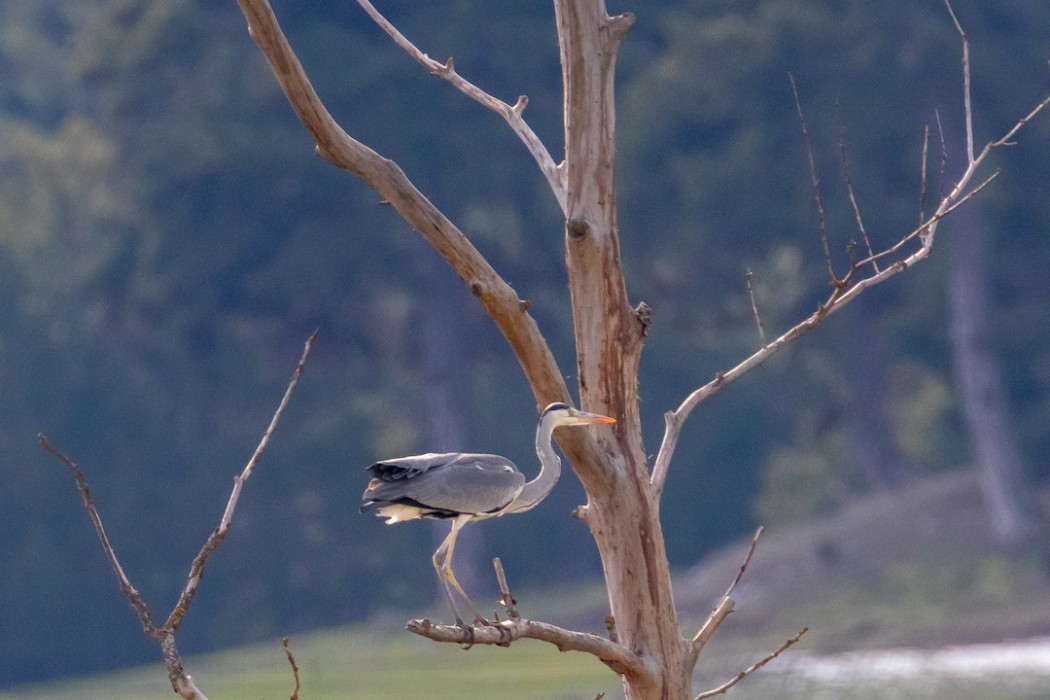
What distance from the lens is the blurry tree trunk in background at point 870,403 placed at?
111 feet

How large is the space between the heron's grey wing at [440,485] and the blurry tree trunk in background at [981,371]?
24.2m

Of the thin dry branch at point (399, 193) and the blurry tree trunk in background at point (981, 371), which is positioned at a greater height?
the blurry tree trunk in background at point (981, 371)

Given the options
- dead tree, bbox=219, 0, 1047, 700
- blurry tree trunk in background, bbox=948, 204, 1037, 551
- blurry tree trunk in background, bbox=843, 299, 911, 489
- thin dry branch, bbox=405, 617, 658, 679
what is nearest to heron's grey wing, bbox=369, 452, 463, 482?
dead tree, bbox=219, 0, 1047, 700

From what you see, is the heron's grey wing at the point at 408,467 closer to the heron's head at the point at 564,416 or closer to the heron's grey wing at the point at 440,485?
the heron's grey wing at the point at 440,485

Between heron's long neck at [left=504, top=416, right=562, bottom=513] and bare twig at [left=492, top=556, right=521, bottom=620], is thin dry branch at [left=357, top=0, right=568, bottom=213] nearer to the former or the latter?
heron's long neck at [left=504, top=416, right=562, bottom=513]

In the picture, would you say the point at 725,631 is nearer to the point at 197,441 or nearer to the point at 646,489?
the point at 197,441

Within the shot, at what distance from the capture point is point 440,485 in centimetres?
644

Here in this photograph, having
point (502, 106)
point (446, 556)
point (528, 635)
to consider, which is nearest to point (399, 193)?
point (502, 106)

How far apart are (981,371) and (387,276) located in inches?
432

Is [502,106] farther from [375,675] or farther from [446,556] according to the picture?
[375,675]

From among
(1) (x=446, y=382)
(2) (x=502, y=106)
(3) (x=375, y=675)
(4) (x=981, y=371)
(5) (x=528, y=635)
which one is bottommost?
(5) (x=528, y=635)

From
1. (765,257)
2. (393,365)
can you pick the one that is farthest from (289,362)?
(765,257)

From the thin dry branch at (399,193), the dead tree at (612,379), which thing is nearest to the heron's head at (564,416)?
the dead tree at (612,379)

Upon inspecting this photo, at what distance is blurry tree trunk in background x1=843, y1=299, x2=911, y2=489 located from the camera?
33.8 metres
